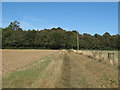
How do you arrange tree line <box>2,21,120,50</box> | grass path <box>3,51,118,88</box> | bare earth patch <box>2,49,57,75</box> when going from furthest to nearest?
tree line <box>2,21,120,50</box>
bare earth patch <box>2,49,57,75</box>
grass path <box>3,51,118,88</box>

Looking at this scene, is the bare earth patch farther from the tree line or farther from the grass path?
the tree line

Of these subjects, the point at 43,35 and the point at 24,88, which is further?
the point at 43,35

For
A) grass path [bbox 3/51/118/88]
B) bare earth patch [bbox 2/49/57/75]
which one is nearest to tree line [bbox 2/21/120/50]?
bare earth patch [bbox 2/49/57/75]

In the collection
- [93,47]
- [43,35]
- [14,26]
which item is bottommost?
[93,47]

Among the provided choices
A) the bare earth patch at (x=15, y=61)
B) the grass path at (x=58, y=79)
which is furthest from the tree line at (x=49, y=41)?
the grass path at (x=58, y=79)

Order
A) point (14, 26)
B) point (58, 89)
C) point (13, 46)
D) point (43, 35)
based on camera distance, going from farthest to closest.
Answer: point (14, 26) → point (43, 35) → point (13, 46) → point (58, 89)

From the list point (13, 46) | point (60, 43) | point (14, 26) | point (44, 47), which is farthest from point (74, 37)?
point (14, 26)

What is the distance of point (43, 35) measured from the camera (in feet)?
327

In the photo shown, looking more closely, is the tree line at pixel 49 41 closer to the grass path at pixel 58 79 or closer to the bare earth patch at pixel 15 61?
the bare earth patch at pixel 15 61

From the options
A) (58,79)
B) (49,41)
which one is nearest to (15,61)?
(58,79)

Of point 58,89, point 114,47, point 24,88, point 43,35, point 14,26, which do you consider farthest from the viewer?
point 14,26

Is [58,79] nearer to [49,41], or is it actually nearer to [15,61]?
[15,61]

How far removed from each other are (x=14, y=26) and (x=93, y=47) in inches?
2654

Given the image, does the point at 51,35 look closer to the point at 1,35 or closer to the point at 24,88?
the point at 1,35
